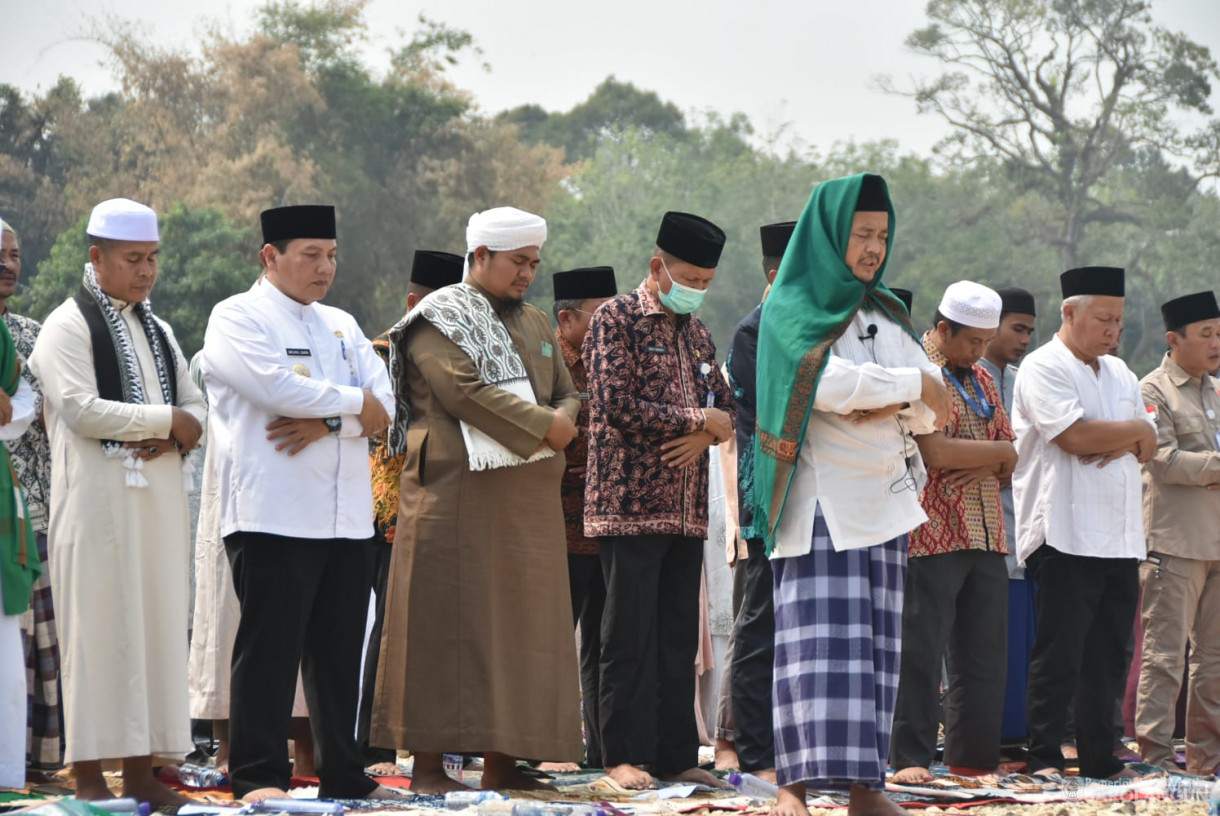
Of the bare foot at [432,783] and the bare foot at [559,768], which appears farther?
the bare foot at [559,768]

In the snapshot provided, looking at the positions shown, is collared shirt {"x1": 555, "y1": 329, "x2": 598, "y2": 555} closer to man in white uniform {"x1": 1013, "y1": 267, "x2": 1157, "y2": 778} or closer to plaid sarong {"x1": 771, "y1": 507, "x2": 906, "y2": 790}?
plaid sarong {"x1": 771, "y1": 507, "x2": 906, "y2": 790}

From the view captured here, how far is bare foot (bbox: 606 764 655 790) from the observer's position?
223 inches

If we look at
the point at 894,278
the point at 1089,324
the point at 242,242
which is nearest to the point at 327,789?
the point at 1089,324

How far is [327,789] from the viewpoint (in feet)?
17.0

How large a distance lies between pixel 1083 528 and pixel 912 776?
1358 millimetres

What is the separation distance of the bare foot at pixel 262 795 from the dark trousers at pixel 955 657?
2738 mm

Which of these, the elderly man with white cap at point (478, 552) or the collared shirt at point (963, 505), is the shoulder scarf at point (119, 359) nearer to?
the elderly man with white cap at point (478, 552)

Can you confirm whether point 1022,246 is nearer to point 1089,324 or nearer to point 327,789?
point 1089,324

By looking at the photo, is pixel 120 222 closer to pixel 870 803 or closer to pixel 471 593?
pixel 471 593

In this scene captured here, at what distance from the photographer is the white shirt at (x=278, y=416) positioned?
5.14m

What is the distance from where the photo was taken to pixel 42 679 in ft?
19.9

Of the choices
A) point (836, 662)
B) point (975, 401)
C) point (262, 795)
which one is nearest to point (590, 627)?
point (975, 401)

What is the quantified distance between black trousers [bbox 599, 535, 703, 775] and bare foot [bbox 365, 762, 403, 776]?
101cm

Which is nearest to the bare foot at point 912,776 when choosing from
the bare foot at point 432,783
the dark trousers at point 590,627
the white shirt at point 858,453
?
the dark trousers at point 590,627
